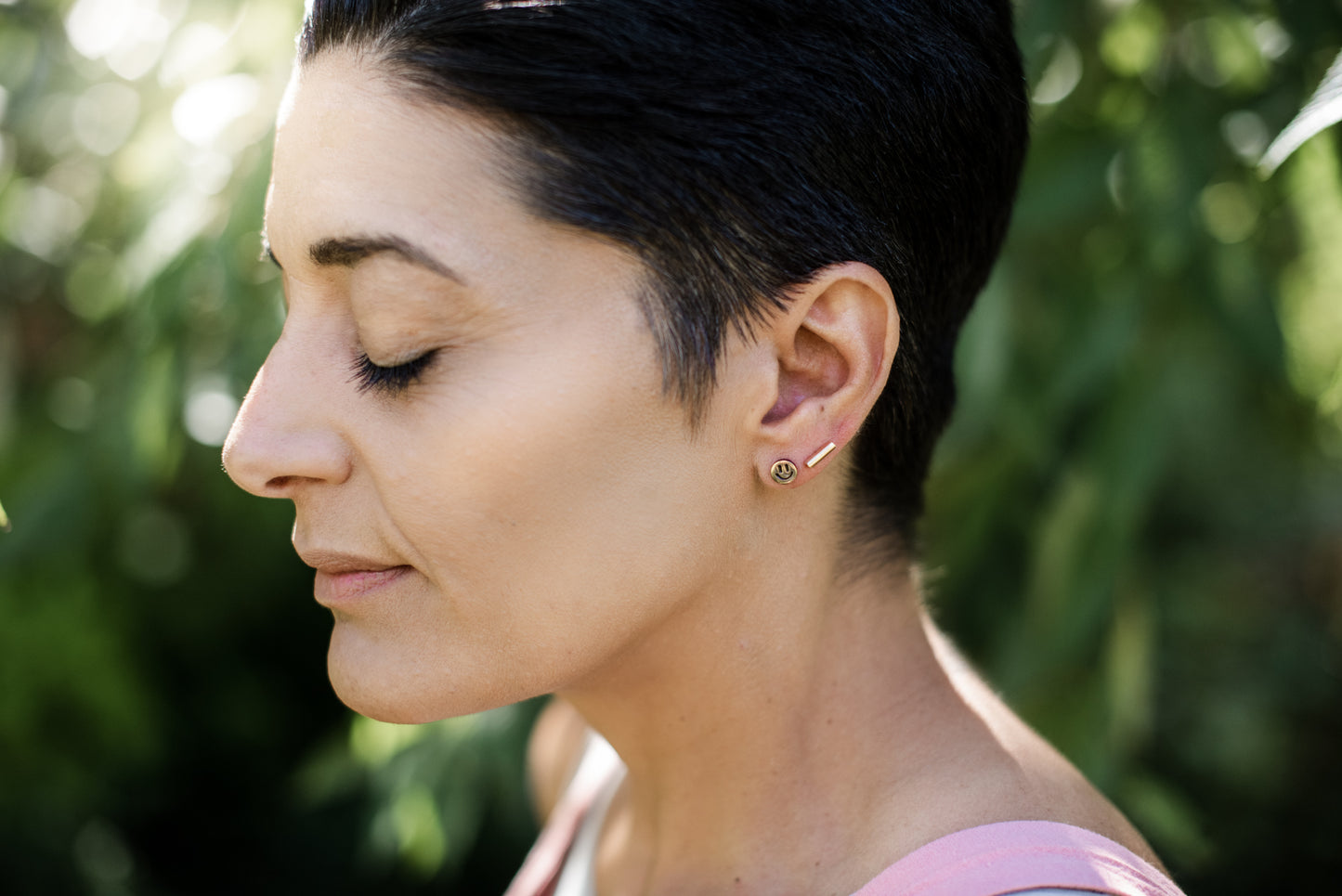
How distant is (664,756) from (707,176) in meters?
0.76

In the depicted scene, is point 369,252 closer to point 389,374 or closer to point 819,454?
point 389,374

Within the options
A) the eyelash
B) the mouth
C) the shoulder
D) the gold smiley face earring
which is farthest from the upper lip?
the shoulder

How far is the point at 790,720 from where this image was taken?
4.81ft

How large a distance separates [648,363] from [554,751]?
1279 millimetres

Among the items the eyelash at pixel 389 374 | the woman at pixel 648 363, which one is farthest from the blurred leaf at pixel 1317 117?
the eyelash at pixel 389 374

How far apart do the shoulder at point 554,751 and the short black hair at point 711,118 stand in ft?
3.77

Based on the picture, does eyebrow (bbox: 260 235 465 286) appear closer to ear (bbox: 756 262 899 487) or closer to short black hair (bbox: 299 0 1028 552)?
short black hair (bbox: 299 0 1028 552)

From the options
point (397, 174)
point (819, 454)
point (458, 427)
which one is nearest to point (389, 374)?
point (458, 427)

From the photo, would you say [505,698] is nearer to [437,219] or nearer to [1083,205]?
[437,219]

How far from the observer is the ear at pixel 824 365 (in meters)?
1.30

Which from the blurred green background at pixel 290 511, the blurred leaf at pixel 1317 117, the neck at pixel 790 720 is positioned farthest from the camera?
the blurred green background at pixel 290 511

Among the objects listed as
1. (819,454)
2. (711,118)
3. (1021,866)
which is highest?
(711,118)

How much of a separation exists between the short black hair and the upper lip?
0.39 metres

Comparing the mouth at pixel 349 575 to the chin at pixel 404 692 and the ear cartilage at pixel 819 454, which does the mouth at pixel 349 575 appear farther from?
the ear cartilage at pixel 819 454
